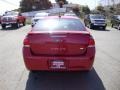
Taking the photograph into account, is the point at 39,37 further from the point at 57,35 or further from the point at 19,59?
the point at 19,59

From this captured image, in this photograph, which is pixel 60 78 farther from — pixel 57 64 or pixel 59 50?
pixel 59 50

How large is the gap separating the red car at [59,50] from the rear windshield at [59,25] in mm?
410

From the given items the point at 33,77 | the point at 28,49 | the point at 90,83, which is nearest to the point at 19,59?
the point at 33,77

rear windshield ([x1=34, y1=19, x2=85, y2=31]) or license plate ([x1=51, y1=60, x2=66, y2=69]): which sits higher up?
rear windshield ([x1=34, y1=19, x2=85, y2=31])

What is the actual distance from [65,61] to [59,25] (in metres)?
1.32

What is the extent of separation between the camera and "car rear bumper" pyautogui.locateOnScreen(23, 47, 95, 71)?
624 cm

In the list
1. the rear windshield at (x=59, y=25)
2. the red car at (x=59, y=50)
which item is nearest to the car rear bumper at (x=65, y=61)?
the red car at (x=59, y=50)

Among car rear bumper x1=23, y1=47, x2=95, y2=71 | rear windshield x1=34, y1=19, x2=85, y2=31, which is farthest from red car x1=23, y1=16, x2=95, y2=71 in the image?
rear windshield x1=34, y1=19, x2=85, y2=31

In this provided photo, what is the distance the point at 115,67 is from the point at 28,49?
10.5ft

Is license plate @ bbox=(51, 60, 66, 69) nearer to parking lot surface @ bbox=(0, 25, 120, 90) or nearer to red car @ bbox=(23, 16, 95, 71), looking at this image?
red car @ bbox=(23, 16, 95, 71)

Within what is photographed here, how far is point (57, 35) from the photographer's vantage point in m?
6.33

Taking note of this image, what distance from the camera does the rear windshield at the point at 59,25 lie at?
6.91 m

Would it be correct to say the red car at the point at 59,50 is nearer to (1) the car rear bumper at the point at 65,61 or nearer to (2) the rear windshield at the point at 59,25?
(1) the car rear bumper at the point at 65,61

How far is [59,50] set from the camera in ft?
20.8
